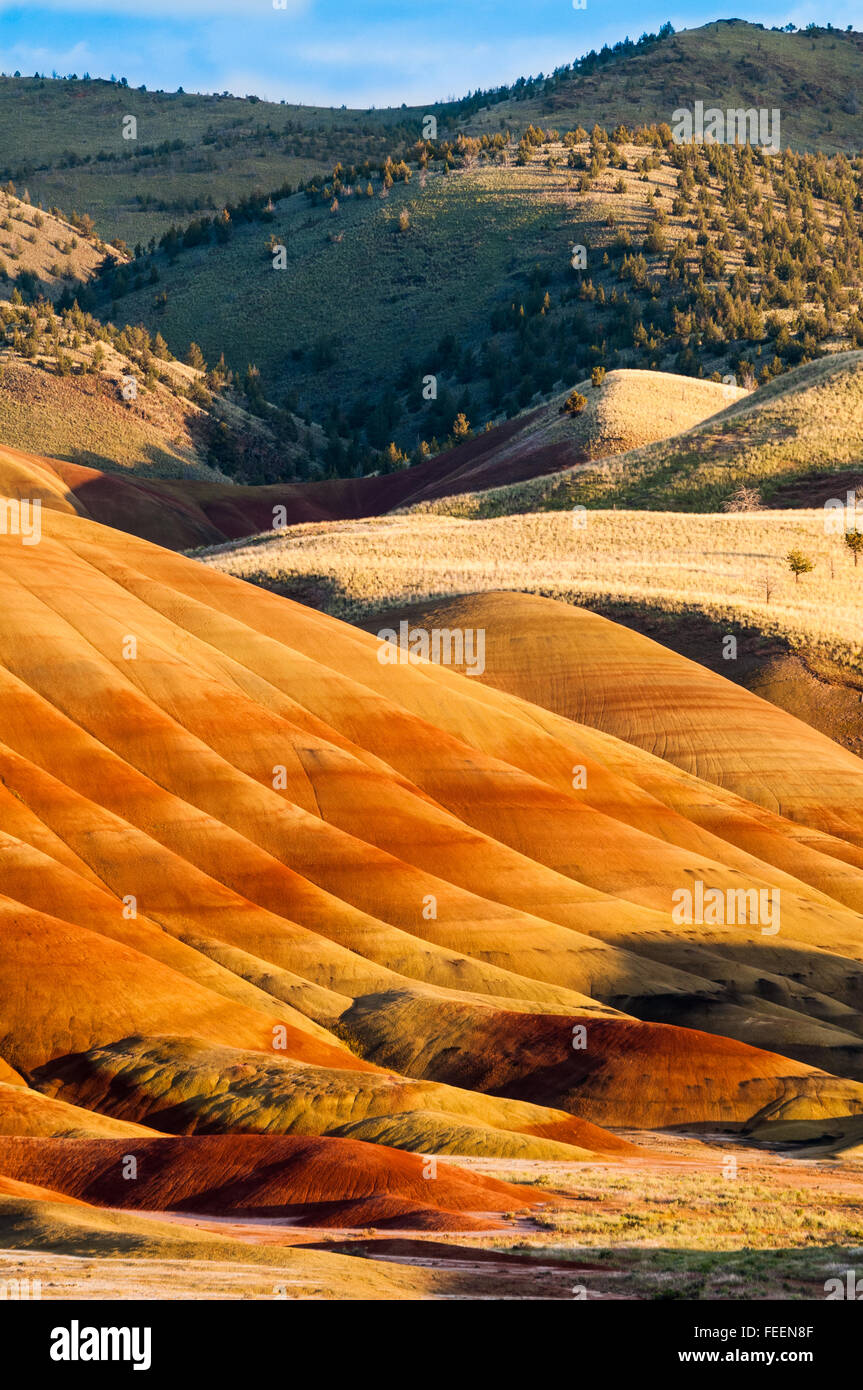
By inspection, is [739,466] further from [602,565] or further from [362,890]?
[362,890]

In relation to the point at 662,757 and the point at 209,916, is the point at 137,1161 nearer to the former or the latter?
the point at 209,916

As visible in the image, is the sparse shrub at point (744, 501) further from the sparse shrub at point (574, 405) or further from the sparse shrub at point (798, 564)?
the sparse shrub at point (574, 405)

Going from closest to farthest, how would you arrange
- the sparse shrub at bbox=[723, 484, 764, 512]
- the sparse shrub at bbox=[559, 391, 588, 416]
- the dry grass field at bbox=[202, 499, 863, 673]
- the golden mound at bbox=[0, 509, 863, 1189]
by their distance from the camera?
1. the golden mound at bbox=[0, 509, 863, 1189]
2. the dry grass field at bbox=[202, 499, 863, 673]
3. the sparse shrub at bbox=[723, 484, 764, 512]
4. the sparse shrub at bbox=[559, 391, 588, 416]

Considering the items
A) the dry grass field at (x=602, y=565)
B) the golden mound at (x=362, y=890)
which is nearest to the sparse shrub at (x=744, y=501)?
the dry grass field at (x=602, y=565)

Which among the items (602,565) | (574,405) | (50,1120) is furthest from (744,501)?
(50,1120)

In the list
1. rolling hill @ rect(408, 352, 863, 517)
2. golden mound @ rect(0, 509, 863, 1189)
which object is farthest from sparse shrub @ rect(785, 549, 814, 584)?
golden mound @ rect(0, 509, 863, 1189)

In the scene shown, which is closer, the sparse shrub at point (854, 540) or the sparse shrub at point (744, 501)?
the sparse shrub at point (854, 540)

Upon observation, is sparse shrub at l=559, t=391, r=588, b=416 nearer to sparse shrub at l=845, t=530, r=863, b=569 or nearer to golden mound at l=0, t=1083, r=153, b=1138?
sparse shrub at l=845, t=530, r=863, b=569

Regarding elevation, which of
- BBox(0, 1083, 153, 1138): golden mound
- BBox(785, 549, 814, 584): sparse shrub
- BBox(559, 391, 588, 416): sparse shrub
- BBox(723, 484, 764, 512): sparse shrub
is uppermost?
BBox(559, 391, 588, 416): sparse shrub

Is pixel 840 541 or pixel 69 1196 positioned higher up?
pixel 840 541
